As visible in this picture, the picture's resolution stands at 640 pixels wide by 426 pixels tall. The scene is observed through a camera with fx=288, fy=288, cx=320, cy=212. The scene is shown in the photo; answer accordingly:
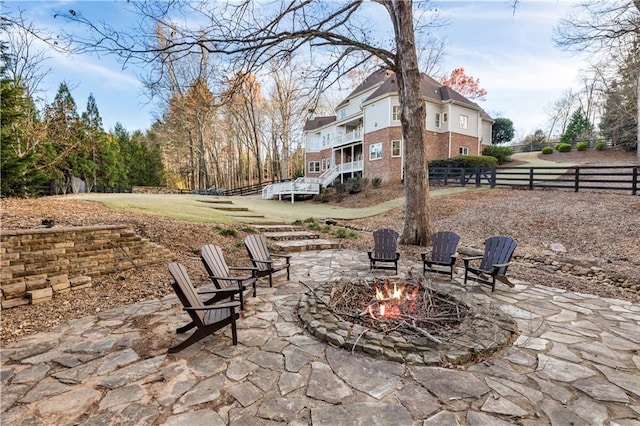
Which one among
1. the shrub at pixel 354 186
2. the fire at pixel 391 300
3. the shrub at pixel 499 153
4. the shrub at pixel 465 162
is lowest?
the fire at pixel 391 300

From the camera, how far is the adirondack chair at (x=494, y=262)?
15.2ft

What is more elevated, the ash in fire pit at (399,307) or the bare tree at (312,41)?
the bare tree at (312,41)

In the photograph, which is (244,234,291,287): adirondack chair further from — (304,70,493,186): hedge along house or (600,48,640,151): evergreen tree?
(600,48,640,151): evergreen tree

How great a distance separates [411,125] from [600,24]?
7560 mm

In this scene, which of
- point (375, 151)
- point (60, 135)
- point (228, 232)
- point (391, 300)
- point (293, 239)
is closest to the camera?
point (391, 300)

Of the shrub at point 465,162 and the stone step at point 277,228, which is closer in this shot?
the stone step at point 277,228

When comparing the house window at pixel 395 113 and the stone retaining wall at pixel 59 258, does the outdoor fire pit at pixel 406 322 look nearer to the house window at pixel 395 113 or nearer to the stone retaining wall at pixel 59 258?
the stone retaining wall at pixel 59 258

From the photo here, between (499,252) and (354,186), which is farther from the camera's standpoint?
(354,186)

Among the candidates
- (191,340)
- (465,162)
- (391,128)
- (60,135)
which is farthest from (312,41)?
(465,162)

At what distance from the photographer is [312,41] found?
7371 millimetres

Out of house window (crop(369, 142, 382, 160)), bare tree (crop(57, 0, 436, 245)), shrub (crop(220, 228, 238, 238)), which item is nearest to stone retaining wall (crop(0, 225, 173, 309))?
shrub (crop(220, 228, 238, 238))

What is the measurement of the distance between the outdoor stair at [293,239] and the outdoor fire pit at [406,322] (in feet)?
10.7

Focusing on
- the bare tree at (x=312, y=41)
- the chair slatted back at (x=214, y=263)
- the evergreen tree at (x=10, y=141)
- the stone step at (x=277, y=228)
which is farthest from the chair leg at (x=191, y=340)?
the evergreen tree at (x=10, y=141)

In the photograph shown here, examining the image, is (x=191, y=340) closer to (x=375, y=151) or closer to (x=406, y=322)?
(x=406, y=322)
